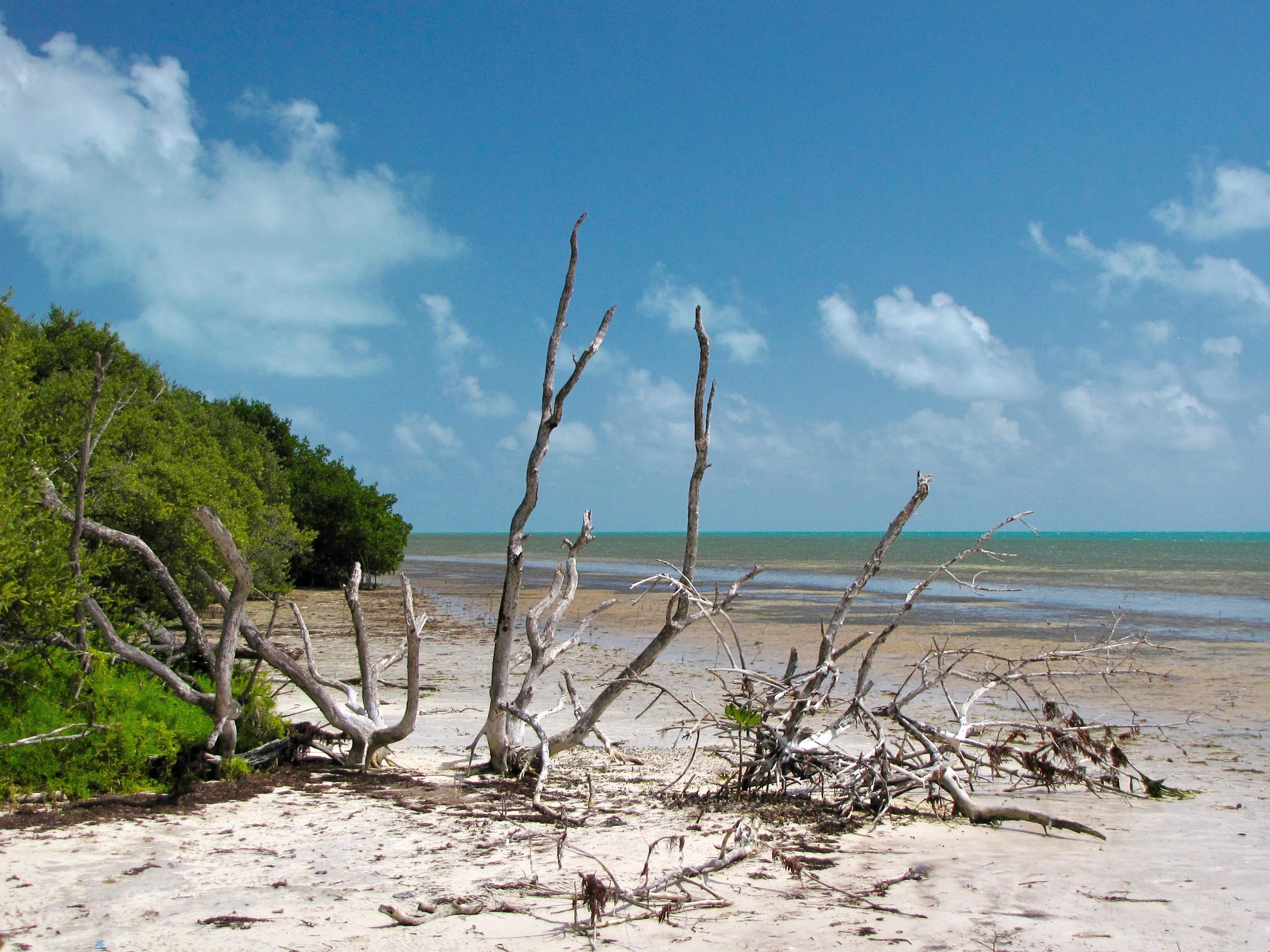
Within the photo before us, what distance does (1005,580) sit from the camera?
46.1m

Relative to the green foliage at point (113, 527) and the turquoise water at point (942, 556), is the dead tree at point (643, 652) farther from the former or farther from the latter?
the turquoise water at point (942, 556)

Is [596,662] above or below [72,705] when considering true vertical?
below

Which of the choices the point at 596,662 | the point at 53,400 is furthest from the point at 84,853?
the point at 53,400

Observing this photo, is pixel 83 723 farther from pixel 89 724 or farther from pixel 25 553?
pixel 25 553

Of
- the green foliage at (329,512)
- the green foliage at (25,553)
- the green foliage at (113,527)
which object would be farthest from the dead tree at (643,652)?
the green foliage at (329,512)

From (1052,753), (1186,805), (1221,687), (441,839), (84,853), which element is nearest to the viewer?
(84,853)

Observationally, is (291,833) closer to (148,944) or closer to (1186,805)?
(148,944)

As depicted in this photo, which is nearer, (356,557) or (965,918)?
(965,918)

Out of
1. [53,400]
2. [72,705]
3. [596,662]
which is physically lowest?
[596,662]

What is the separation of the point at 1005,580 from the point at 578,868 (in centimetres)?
4424

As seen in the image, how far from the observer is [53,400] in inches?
663

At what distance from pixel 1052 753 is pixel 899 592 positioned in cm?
2959

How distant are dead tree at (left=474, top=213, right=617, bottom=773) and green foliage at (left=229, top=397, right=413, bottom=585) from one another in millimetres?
29291

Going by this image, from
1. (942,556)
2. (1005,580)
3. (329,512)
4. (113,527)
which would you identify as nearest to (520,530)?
(113,527)
